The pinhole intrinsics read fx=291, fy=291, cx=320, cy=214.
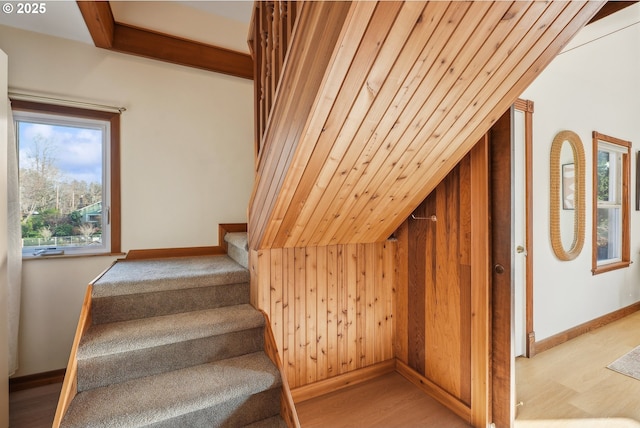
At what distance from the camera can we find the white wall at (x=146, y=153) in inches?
87.8

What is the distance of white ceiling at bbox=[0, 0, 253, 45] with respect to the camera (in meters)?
2.04

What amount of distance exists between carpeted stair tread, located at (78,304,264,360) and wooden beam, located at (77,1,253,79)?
213cm

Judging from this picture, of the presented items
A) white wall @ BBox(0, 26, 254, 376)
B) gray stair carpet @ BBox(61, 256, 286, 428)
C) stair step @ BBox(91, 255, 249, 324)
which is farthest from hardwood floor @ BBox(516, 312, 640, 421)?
white wall @ BBox(0, 26, 254, 376)

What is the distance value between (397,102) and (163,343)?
1.75 m

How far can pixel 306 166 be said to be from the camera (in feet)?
4.72

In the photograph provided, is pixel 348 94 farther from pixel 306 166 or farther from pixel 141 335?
pixel 141 335

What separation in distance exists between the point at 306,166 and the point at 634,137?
14.1 feet

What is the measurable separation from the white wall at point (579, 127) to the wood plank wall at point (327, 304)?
1.34m

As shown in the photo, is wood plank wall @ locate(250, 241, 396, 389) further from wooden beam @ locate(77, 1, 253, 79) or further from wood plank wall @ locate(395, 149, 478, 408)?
wooden beam @ locate(77, 1, 253, 79)

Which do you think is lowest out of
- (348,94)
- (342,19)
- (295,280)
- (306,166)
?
(295,280)

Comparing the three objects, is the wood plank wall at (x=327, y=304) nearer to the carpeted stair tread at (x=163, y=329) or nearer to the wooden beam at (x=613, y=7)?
the carpeted stair tread at (x=163, y=329)

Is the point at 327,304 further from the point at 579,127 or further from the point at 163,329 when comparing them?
the point at 579,127

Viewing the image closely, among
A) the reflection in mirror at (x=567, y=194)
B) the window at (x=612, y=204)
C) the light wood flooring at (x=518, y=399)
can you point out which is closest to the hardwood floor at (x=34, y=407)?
the light wood flooring at (x=518, y=399)

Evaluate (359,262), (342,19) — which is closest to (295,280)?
(359,262)
